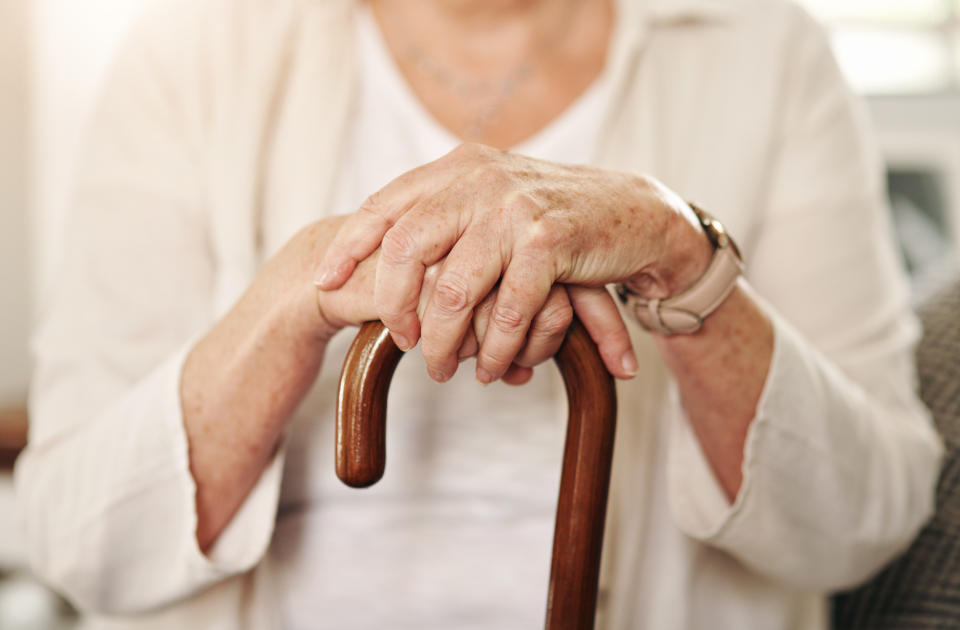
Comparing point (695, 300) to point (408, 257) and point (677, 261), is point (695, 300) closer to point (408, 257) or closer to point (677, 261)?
point (677, 261)

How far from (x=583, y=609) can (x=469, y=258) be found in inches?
7.8

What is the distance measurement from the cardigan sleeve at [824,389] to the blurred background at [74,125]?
1.88 ft

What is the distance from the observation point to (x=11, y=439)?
1.24m

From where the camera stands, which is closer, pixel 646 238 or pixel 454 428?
pixel 646 238

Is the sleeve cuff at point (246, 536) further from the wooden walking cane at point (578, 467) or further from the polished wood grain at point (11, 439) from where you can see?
the polished wood grain at point (11, 439)

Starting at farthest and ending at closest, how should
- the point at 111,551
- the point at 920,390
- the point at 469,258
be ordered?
1. the point at 920,390
2. the point at 111,551
3. the point at 469,258

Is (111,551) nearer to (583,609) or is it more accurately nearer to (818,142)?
(583,609)

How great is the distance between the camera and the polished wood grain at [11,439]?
1.24 metres

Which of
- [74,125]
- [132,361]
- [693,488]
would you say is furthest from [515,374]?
[74,125]

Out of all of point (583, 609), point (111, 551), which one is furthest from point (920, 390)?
point (111, 551)

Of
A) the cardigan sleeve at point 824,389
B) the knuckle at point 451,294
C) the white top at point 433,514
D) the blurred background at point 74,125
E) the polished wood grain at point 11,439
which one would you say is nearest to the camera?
the knuckle at point 451,294

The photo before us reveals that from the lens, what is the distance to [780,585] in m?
0.83

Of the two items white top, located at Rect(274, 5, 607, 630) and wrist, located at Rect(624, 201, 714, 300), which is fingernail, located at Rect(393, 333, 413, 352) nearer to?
wrist, located at Rect(624, 201, 714, 300)

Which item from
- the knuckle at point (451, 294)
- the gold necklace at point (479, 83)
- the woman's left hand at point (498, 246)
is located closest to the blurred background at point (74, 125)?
the gold necklace at point (479, 83)
